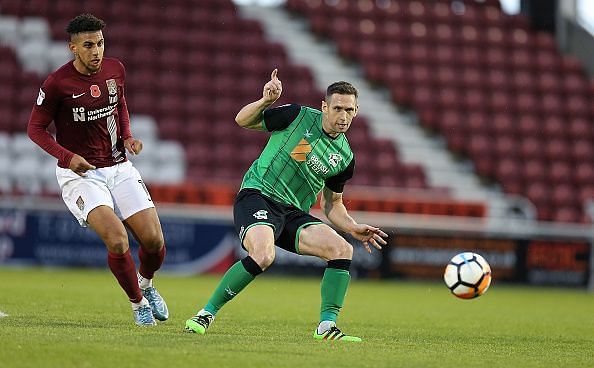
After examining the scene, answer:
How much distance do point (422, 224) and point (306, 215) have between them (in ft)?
32.3

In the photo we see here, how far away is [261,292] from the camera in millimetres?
13258

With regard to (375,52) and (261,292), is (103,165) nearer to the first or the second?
(261,292)

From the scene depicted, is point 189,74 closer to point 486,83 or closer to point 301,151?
point 486,83

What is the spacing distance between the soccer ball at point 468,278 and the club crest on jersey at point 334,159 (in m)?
1.26

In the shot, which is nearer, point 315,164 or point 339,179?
point 315,164

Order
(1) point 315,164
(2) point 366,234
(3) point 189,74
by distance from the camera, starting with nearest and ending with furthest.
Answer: (2) point 366,234 → (1) point 315,164 → (3) point 189,74

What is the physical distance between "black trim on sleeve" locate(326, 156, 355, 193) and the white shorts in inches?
52.9

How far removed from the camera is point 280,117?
756 centimetres

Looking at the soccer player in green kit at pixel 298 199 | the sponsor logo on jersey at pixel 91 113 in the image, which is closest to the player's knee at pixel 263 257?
the soccer player in green kit at pixel 298 199

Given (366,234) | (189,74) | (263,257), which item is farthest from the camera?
(189,74)

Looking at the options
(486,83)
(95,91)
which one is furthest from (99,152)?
(486,83)

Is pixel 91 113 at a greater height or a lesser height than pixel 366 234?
greater

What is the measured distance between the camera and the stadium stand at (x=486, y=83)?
21766mm

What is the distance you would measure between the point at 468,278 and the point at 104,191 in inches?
108
